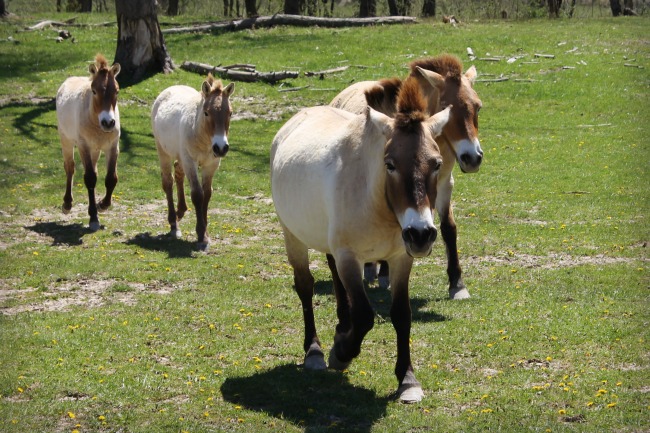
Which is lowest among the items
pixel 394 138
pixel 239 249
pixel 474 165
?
pixel 239 249

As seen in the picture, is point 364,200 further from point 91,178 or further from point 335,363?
point 91,178

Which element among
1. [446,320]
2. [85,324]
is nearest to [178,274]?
[85,324]

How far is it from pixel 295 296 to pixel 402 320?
3.30 metres

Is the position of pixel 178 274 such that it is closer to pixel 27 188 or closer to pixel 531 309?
pixel 531 309

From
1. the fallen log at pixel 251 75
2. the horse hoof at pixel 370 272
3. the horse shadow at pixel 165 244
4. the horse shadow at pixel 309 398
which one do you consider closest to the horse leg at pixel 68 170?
the horse shadow at pixel 165 244

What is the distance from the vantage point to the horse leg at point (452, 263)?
943cm

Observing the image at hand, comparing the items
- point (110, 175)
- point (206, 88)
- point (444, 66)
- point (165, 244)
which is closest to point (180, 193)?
point (110, 175)

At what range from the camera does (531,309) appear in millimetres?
8648

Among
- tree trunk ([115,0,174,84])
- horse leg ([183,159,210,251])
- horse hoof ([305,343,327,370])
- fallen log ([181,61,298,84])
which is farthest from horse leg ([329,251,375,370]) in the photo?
tree trunk ([115,0,174,84])

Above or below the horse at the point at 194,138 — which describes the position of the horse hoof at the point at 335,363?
below

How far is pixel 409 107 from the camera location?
5.93 metres

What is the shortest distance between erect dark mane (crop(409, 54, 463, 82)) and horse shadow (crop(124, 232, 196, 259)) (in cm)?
427

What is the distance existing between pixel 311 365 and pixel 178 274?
392cm

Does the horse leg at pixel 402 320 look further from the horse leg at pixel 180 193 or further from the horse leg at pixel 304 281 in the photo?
the horse leg at pixel 180 193
